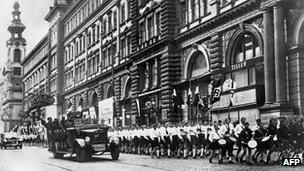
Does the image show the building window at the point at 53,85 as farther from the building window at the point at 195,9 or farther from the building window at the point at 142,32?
the building window at the point at 195,9

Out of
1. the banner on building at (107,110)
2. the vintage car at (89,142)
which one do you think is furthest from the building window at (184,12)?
the vintage car at (89,142)

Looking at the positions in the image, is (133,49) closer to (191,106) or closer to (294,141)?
(191,106)

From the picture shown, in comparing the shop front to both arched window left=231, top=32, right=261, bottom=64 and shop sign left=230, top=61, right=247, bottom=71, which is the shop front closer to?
shop sign left=230, top=61, right=247, bottom=71

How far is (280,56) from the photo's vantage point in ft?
87.1

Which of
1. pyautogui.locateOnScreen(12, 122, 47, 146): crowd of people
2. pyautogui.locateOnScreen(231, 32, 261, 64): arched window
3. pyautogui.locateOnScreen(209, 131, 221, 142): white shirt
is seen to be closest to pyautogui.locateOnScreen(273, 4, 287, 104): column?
pyautogui.locateOnScreen(231, 32, 261, 64): arched window

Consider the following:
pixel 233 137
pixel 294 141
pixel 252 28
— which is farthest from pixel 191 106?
pixel 294 141

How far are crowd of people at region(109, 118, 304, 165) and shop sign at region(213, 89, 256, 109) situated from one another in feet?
6.76

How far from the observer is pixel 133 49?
47062 millimetres

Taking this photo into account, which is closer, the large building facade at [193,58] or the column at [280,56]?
the column at [280,56]

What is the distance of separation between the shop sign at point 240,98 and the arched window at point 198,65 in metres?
4.65

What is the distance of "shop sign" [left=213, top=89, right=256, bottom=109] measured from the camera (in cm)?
2877

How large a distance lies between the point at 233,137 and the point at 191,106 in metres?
16.2

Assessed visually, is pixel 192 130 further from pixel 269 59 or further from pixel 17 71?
pixel 17 71

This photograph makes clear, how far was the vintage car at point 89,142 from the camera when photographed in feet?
81.2
